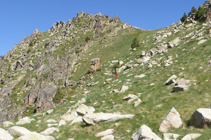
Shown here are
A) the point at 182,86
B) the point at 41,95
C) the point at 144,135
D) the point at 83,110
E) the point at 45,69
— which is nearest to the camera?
the point at 144,135

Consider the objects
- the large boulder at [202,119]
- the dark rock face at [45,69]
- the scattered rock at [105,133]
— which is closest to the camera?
the large boulder at [202,119]

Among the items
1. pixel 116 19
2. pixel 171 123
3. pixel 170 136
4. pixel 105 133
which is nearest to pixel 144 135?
pixel 170 136

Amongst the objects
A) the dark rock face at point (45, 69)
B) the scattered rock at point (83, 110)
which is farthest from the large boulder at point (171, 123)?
the dark rock face at point (45, 69)

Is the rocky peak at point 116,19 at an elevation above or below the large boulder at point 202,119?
above

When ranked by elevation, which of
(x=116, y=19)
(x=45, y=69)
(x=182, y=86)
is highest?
(x=116, y=19)

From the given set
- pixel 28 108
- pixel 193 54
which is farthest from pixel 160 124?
pixel 28 108

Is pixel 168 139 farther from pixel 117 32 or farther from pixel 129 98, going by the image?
pixel 117 32

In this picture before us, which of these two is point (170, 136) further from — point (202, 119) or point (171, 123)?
point (202, 119)

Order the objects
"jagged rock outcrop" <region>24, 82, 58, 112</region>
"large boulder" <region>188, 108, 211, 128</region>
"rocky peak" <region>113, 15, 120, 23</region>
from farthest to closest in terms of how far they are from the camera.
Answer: "rocky peak" <region>113, 15, 120, 23</region> < "jagged rock outcrop" <region>24, 82, 58, 112</region> < "large boulder" <region>188, 108, 211, 128</region>

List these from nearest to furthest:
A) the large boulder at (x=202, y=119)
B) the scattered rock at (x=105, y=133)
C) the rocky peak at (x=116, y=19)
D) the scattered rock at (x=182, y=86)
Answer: the large boulder at (x=202, y=119), the scattered rock at (x=105, y=133), the scattered rock at (x=182, y=86), the rocky peak at (x=116, y=19)

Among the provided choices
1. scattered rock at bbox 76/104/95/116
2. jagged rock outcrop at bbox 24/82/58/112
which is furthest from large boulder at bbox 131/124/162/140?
jagged rock outcrop at bbox 24/82/58/112

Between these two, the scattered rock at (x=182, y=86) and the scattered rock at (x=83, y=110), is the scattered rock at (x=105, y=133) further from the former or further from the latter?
the scattered rock at (x=182, y=86)

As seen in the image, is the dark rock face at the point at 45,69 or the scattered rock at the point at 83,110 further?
the dark rock face at the point at 45,69

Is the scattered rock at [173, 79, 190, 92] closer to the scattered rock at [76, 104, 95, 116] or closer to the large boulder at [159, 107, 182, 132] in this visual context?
the large boulder at [159, 107, 182, 132]
